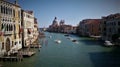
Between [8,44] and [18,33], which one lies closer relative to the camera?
[8,44]

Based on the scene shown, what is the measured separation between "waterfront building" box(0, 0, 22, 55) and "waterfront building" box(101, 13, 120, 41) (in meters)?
18.7

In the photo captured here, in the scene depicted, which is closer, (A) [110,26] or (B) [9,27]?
A: (B) [9,27]

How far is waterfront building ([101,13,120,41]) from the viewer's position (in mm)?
36162

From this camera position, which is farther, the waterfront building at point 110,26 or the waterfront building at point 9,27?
the waterfront building at point 110,26

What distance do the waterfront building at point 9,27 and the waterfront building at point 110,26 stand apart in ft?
61.4

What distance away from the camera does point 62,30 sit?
112250mm

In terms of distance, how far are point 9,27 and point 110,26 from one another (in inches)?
928

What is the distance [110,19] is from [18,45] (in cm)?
2174

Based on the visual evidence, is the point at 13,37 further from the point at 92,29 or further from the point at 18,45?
the point at 92,29

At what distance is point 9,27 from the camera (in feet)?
74.4

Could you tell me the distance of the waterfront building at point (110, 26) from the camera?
36162 mm

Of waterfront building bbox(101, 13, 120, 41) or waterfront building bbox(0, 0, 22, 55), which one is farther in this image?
waterfront building bbox(101, 13, 120, 41)

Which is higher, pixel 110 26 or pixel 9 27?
pixel 110 26

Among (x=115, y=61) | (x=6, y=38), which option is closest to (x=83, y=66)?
(x=115, y=61)
